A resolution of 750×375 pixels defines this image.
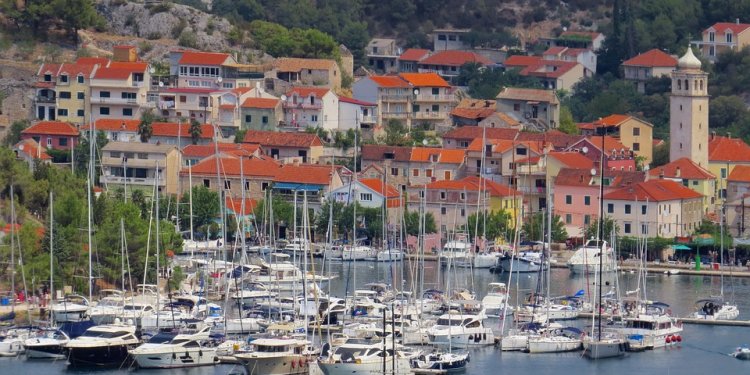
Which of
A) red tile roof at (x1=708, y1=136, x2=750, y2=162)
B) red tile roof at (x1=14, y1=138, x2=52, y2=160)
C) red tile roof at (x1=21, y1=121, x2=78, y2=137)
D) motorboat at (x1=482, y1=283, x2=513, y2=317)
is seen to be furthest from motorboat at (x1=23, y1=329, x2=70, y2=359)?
red tile roof at (x1=708, y1=136, x2=750, y2=162)

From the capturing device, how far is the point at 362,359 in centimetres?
5478

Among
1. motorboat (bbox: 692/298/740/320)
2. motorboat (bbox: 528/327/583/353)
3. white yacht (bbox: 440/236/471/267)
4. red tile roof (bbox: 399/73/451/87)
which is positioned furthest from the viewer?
red tile roof (bbox: 399/73/451/87)

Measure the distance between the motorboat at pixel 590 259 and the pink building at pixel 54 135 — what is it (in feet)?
60.4

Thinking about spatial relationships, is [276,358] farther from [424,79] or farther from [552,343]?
[424,79]

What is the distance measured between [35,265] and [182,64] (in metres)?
29.7

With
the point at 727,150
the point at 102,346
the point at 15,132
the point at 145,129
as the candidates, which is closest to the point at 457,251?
the point at 727,150

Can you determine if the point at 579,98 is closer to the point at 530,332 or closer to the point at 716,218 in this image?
the point at 716,218

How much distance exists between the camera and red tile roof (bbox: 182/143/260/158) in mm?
82938

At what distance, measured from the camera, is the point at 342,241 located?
3017 inches

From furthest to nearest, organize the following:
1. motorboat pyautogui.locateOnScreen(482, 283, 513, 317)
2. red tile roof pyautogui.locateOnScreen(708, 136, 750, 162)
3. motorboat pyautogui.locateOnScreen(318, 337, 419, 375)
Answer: red tile roof pyautogui.locateOnScreen(708, 136, 750, 162)
motorboat pyautogui.locateOnScreen(482, 283, 513, 317)
motorboat pyautogui.locateOnScreen(318, 337, 419, 375)

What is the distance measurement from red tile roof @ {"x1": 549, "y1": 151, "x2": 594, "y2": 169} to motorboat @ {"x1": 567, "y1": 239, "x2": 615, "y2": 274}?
5.71m

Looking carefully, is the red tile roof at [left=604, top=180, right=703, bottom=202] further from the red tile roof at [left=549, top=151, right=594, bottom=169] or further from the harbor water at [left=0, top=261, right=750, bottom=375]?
the harbor water at [left=0, top=261, right=750, bottom=375]

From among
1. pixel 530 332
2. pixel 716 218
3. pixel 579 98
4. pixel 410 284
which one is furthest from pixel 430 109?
pixel 530 332

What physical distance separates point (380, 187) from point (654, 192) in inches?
312
